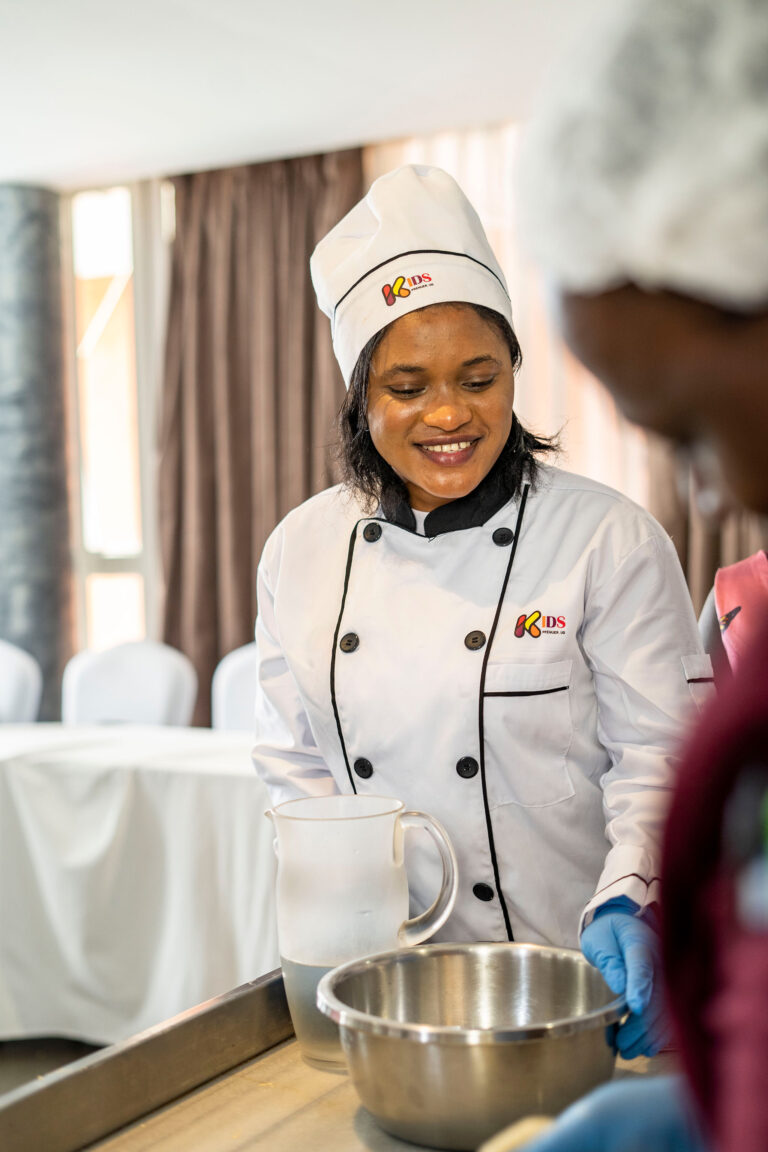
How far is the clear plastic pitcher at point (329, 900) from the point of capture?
3.35ft

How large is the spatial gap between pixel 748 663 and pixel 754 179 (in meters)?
0.17

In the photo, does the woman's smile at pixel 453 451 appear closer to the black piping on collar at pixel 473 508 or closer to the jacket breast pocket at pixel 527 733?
the black piping on collar at pixel 473 508

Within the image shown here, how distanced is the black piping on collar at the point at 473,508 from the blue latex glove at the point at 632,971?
A: 564 mm

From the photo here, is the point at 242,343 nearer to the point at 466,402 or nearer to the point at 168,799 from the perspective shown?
the point at 168,799

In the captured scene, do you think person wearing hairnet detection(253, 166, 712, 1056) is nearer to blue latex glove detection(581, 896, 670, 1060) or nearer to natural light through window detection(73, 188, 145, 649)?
blue latex glove detection(581, 896, 670, 1060)

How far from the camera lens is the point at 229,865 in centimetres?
273

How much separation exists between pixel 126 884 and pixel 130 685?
1099 millimetres

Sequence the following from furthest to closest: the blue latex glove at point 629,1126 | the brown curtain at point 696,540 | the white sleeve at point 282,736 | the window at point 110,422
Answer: the window at point 110,422, the brown curtain at point 696,540, the white sleeve at point 282,736, the blue latex glove at point 629,1126

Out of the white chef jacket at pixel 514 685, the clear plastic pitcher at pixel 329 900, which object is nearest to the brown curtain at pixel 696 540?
the white chef jacket at pixel 514 685

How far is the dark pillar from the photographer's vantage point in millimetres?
5105

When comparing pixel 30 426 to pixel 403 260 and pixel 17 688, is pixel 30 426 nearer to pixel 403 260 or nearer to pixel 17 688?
pixel 17 688

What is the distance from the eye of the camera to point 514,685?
1357 millimetres

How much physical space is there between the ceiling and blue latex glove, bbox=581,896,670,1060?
2560 mm

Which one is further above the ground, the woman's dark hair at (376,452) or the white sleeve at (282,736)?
the woman's dark hair at (376,452)
